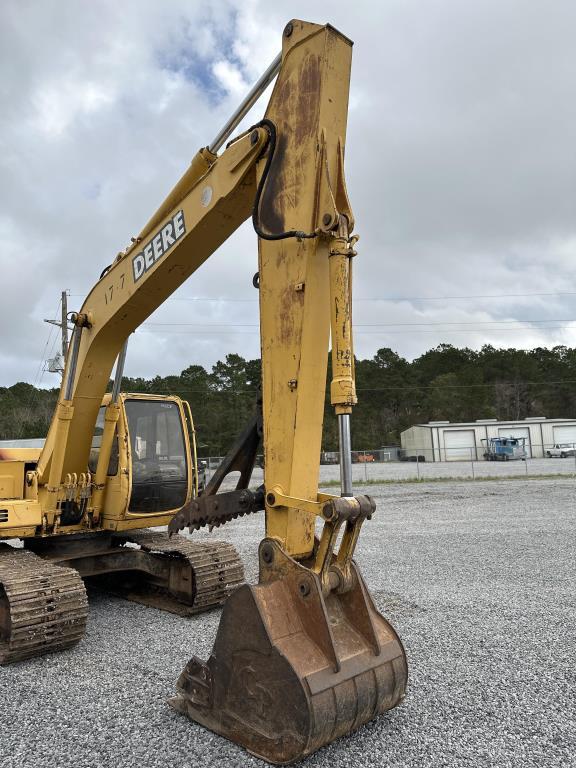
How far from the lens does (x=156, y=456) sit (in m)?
6.84

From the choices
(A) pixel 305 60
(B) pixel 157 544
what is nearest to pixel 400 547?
(B) pixel 157 544

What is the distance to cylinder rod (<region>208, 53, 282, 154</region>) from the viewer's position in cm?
429

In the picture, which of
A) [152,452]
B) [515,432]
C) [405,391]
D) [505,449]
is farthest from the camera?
[405,391]

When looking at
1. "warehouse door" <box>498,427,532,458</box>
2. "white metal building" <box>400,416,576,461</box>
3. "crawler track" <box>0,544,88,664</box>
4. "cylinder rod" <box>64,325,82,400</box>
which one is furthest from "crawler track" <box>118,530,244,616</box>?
"warehouse door" <box>498,427,532,458</box>

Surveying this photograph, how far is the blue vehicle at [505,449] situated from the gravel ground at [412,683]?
39108 mm

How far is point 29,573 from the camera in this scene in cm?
529

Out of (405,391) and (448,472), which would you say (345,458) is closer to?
(448,472)

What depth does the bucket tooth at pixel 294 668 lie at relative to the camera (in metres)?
3.07

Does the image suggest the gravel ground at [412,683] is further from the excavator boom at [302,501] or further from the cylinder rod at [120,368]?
the cylinder rod at [120,368]

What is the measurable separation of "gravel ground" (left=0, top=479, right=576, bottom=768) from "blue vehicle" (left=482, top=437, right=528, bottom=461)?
3911 cm

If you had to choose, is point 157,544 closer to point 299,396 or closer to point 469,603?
point 469,603

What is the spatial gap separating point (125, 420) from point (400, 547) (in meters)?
5.66

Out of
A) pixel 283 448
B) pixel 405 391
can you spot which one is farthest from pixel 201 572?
pixel 405 391

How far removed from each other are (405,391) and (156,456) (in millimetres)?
78120
